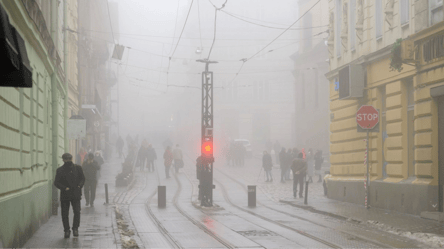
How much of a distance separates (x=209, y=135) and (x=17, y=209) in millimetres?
11616

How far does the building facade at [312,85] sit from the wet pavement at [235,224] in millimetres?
25579

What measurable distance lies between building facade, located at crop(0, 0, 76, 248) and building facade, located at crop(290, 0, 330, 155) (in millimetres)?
34140

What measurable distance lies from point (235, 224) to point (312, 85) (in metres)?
41.2

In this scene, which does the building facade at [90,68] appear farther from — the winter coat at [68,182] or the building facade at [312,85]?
the winter coat at [68,182]

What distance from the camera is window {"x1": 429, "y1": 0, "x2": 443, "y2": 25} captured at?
15.4 meters

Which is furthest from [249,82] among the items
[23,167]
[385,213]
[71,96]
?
[23,167]

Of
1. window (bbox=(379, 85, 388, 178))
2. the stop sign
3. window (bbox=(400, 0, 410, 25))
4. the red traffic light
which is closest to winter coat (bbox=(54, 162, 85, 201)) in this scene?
the stop sign

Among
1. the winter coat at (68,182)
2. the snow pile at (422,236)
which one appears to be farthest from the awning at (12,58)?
the snow pile at (422,236)

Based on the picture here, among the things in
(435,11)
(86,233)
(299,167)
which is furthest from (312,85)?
(86,233)

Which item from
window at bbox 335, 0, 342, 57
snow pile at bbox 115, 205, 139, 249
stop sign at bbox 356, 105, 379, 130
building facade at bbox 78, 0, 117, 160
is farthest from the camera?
building facade at bbox 78, 0, 117, 160

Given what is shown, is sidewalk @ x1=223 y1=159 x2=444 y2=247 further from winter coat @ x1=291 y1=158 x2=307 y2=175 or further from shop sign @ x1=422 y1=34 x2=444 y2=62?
shop sign @ x1=422 y1=34 x2=444 y2=62

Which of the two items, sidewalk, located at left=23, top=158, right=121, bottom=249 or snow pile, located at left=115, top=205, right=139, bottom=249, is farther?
snow pile, located at left=115, top=205, right=139, bottom=249

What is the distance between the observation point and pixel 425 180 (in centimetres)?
1611

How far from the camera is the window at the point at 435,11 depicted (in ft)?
50.4
